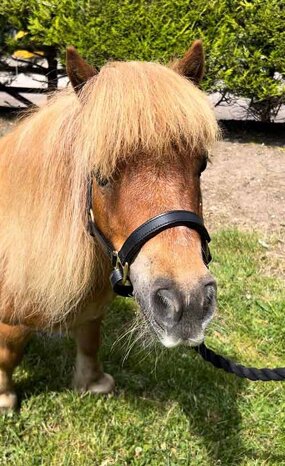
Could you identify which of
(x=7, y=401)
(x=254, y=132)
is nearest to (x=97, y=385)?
(x=7, y=401)

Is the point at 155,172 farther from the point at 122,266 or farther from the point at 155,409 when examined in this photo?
the point at 155,409

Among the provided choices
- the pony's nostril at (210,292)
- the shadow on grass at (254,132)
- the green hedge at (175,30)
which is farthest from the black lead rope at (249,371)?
the shadow on grass at (254,132)

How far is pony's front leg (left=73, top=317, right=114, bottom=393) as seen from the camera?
2.59 meters

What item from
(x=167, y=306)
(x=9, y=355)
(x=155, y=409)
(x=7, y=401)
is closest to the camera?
(x=167, y=306)

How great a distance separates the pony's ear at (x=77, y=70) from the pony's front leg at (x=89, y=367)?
1.32 m

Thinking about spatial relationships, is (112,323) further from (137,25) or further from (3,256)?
(137,25)

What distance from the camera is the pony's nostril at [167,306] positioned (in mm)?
1361

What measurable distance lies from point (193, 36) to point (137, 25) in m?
0.64

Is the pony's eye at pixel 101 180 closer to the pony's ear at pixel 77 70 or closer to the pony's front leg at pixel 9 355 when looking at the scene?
the pony's ear at pixel 77 70

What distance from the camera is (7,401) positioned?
2.52 meters

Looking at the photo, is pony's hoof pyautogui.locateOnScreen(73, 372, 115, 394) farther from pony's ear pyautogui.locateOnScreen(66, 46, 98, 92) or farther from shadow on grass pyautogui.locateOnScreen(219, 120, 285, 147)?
shadow on grass pyautogui.locateOnScreen(219, 120, 285, 147)

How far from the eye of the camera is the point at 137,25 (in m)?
5.63

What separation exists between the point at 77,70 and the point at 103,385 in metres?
1.73

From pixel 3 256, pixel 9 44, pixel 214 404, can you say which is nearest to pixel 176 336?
pixel 3 256
